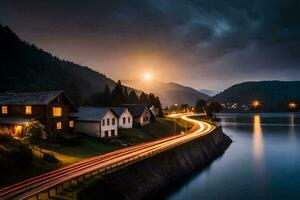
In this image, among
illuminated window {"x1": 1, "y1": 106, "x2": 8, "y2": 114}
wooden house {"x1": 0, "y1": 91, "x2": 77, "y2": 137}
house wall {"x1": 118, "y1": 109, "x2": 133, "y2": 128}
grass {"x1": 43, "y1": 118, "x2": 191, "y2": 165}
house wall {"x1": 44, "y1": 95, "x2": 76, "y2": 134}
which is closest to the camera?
grass {"x1": 43, "y1": 118, "x2": 191, "y2": 165}

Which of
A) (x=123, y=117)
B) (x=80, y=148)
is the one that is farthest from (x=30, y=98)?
(x=123, y=117)

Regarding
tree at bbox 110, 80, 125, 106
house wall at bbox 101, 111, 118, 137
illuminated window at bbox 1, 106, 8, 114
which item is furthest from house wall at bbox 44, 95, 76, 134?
tree at bbox 110, 80, 125, 106

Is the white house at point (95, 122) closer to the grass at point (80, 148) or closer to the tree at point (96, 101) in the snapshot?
the grass at point (80, 148)

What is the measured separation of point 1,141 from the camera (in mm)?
42188

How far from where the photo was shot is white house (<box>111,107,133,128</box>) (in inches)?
3465

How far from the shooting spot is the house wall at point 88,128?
7051 centimetres

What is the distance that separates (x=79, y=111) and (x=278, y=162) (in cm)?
5015

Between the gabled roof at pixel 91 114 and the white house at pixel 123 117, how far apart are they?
13.0 metres

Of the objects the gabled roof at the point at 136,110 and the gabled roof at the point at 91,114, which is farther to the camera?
the gabled roof at the point at 136,110

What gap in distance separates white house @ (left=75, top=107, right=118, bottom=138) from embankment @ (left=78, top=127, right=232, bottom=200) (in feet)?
59.9

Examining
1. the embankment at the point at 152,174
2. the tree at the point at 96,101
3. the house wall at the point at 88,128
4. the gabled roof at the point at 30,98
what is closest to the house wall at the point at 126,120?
the house wall at the point at 88,128

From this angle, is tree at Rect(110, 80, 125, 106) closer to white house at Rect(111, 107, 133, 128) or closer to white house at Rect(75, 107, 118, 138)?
white house at Rect(111, 107, 133, 128)

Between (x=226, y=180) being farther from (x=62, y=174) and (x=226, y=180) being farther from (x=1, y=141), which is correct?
(x=1, y=141)

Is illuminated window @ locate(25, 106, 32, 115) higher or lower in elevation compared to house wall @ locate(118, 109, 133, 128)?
higher
